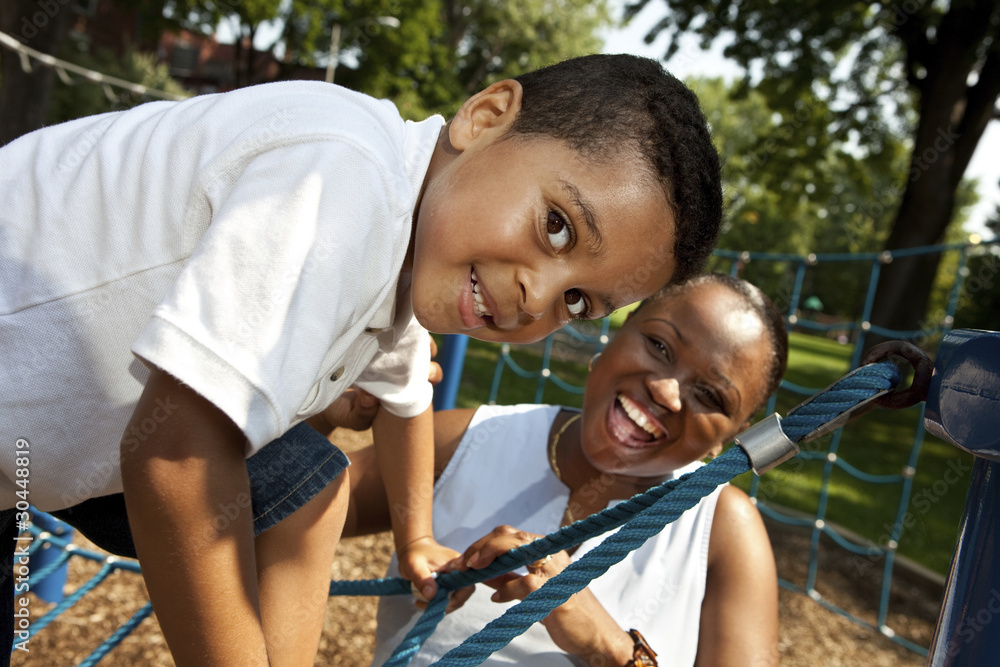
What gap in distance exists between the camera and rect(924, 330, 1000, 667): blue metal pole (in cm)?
82

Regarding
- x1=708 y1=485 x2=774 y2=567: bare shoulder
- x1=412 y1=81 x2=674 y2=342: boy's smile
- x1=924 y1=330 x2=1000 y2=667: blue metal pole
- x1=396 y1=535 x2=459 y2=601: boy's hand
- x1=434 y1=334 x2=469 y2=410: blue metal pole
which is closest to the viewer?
x1=924 y1=330 x2=1000 y2=667: blue metal pole

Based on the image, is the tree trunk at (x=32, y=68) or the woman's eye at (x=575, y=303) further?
the tree trunk at (x=32, y=68)

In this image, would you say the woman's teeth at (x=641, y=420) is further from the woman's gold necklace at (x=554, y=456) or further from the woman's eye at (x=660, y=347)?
the woman's gold necklace at (x=554, y=456)

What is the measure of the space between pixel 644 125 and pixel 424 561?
3.45ft

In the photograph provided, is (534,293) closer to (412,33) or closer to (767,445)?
(767,445)

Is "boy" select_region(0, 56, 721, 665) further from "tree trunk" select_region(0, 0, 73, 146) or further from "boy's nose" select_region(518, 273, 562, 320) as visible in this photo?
"tree trunk" select_region(0, 0, 73, 146)

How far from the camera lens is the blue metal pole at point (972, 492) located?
822 mm

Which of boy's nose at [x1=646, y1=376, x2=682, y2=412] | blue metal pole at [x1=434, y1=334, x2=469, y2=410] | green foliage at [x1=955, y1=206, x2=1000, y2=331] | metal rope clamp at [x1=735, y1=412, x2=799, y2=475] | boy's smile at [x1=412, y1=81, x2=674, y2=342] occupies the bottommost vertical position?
green foliage at [x1=955, y1=206, x2=1000, y2=331]

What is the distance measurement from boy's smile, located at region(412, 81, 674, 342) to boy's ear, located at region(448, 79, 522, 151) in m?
0.06

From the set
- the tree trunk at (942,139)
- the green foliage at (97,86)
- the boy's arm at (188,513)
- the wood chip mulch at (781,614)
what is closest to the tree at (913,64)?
the tree trunk at (942,139)

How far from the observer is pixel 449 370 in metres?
2.91

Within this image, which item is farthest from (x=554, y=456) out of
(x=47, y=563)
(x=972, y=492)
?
(x=47, y=563)

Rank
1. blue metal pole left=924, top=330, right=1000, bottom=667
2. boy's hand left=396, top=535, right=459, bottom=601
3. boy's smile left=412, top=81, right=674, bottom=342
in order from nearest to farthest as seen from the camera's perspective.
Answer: blue metal pole left=924, top=330, right=1000, bottom=667, boy's smile left=412, top=81, right=674, bottom=342, boy's hand left=396, top=535, right=459, bottom=601

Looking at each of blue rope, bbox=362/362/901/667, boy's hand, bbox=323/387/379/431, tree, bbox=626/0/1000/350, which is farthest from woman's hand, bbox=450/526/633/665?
tree, bbox=626/0/1000/350
